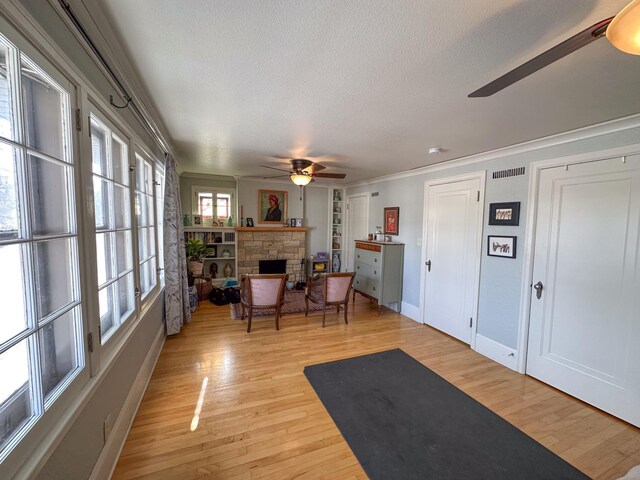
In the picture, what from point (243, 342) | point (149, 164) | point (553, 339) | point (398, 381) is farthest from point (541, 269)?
point (149, 164)

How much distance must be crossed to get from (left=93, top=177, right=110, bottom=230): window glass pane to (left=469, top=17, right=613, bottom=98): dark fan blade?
2.20 metres

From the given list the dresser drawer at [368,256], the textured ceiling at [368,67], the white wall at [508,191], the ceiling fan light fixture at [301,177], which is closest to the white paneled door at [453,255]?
the white wall at [508,191]

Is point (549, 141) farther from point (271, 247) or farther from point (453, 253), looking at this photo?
point (271, 247)

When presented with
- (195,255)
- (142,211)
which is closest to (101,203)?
(142,211)

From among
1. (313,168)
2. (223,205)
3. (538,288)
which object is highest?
(313,168)

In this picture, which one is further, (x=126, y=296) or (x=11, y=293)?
(x=126, y=296)

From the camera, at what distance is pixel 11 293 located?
2.95 ft

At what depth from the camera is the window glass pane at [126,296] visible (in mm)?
1981

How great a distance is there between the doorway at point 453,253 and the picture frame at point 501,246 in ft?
0.44

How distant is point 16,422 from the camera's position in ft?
3.03

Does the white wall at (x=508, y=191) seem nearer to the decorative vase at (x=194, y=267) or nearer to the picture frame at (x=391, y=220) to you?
the picture frame at (x=391, y=220)

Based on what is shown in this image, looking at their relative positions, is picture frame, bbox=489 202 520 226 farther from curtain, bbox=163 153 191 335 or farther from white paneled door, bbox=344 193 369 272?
curtain, bbox=163 153 191 335

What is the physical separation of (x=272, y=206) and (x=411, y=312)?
366 centimetres

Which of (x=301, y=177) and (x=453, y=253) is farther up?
(x=301, y=177)
